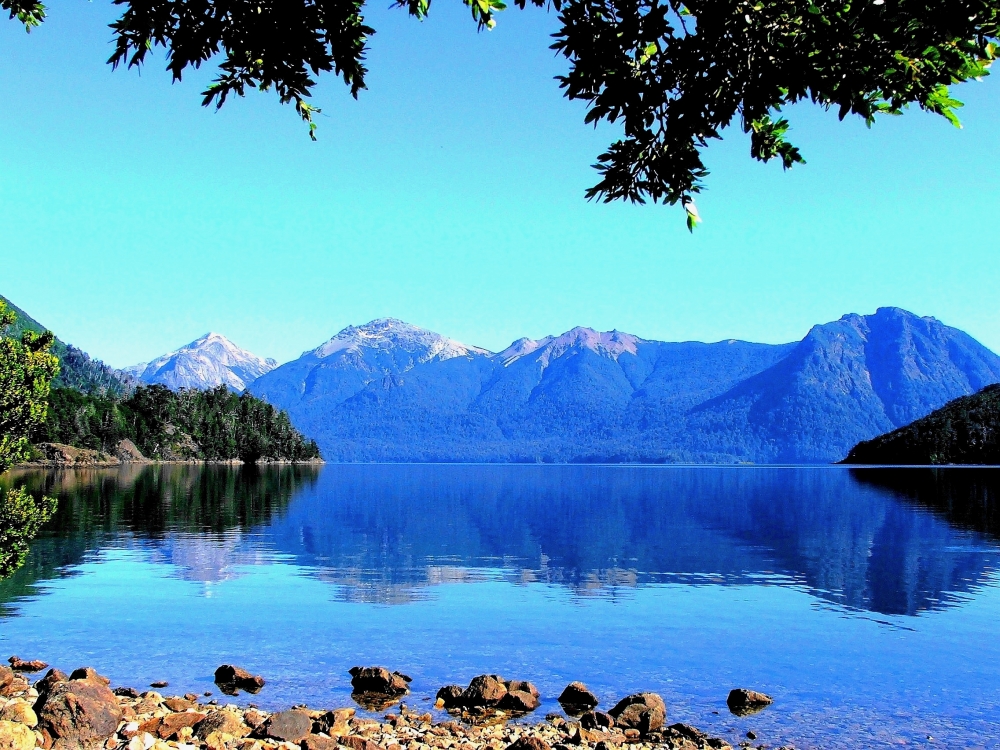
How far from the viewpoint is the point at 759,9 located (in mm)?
9234

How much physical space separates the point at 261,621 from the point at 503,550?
29.6 meters

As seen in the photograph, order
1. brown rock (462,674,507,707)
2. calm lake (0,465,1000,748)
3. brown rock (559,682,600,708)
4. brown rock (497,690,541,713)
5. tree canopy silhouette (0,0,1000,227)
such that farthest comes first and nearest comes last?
calm lake (0,465,1000,748)
brown rock (559,682,600,708)
brown rock (462,674,507,707)
brown rock (497,690,541,713)
tree canopy silhouette (0,0,1000,227)

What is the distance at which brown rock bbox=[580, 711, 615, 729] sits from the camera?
1905cm

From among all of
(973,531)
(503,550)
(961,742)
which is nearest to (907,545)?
(973,531)

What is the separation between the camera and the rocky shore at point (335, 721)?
15.9 meters

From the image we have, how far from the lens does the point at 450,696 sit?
21.3 metres

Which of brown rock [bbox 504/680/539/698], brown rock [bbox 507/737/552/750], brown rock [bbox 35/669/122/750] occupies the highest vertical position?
brown rock [bbox 35/669/122/750]

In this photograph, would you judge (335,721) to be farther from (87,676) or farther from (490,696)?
(87,676)

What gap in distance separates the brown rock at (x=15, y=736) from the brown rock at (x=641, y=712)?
12.1 meters

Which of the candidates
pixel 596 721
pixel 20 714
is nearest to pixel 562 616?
pixel 596 721

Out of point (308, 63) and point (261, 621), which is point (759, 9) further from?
point (261, 621)

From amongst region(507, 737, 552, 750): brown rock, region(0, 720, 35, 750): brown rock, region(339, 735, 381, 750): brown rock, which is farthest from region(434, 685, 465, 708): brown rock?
region(0, 720, 35, 750): brown rock

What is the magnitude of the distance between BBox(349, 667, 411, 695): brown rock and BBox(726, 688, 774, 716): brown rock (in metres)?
8.72

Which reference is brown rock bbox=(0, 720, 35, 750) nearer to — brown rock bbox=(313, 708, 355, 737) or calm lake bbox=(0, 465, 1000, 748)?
brown rock bbox=(313, 708, 355, 737)
